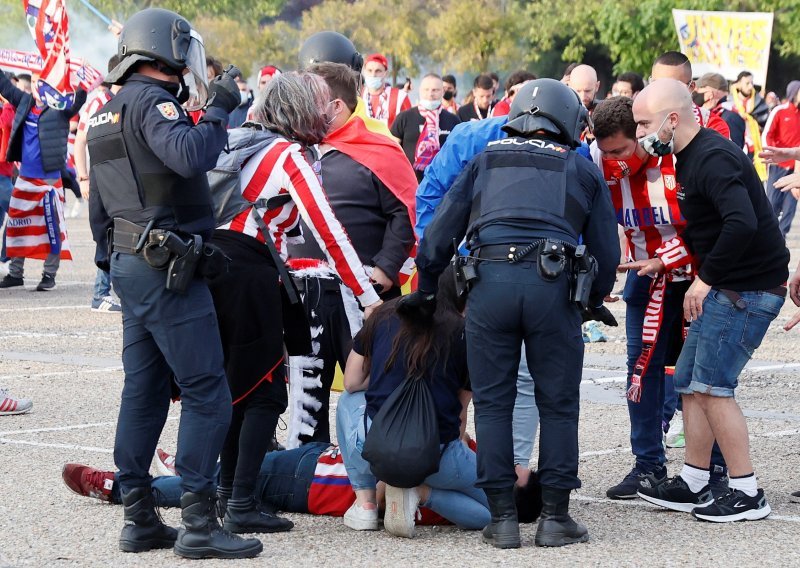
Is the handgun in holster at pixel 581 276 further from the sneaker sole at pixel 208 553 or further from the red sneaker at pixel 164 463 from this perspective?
the red sneaker at pixel 164 463

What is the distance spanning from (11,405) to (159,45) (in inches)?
142

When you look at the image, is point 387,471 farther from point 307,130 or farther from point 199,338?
point 307,130

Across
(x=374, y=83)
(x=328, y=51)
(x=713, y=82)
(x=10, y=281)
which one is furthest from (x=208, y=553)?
(x=374, y=83)

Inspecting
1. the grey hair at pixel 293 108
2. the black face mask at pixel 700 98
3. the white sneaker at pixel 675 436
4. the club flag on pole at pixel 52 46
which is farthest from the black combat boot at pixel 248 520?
the club flag on pole at pixel 52 46

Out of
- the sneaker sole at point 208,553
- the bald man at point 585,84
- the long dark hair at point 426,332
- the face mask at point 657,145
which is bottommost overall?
the sneaker sole at point 208,553

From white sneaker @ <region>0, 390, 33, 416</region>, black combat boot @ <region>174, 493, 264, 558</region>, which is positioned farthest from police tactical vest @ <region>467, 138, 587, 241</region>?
white sneaker @ <region>0, 390, 33, 416</region>

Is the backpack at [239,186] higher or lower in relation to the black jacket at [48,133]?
lower

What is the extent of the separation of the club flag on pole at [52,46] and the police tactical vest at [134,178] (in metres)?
8.46

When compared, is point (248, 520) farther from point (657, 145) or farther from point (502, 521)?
point (657, 145)

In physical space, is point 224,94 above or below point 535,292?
above

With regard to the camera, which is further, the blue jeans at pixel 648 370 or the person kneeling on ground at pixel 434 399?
the blue jeans at pixel 648 370

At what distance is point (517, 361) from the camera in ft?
17.2

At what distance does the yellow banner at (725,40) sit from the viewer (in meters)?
25.6

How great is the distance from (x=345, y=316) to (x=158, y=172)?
4.98 ft
